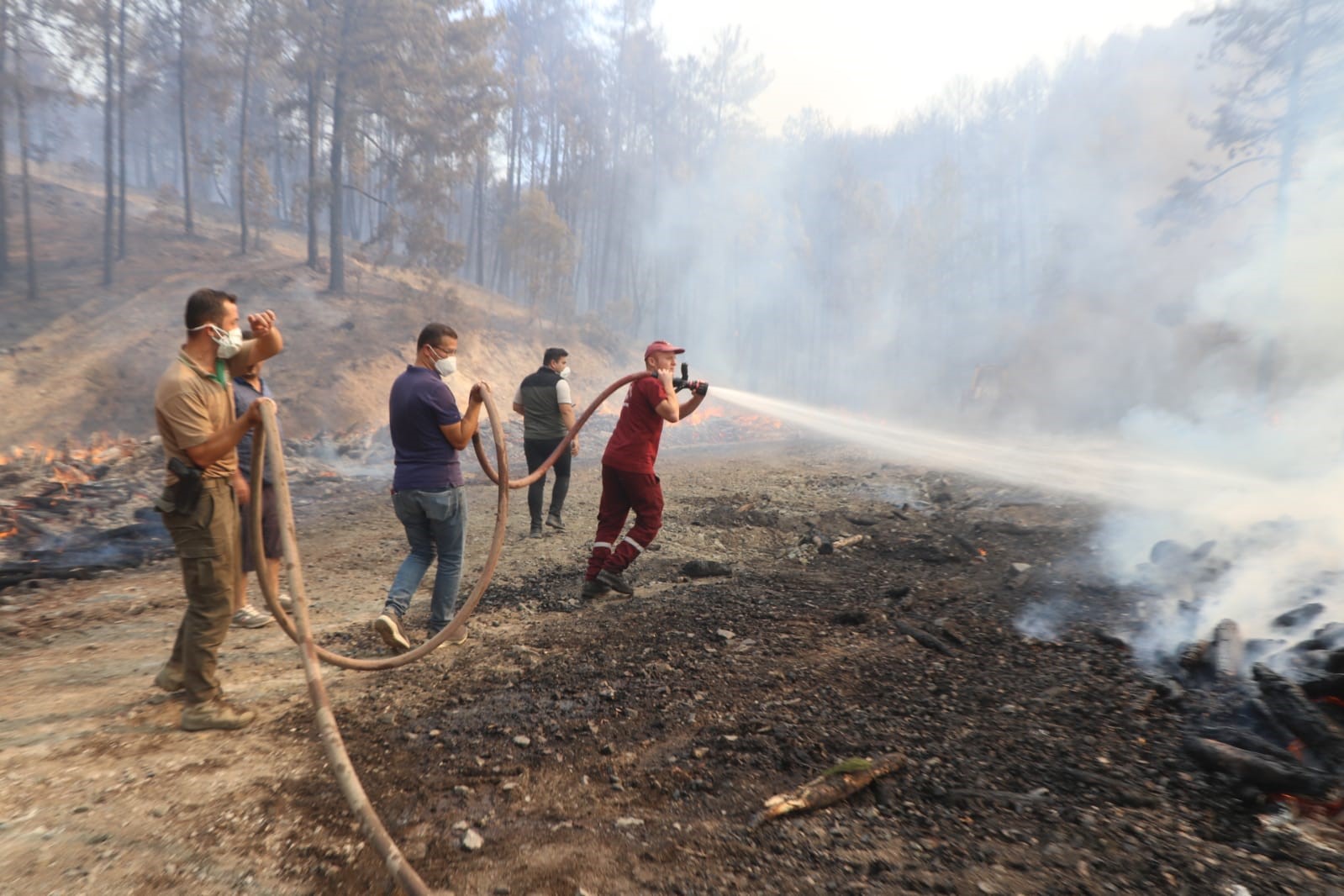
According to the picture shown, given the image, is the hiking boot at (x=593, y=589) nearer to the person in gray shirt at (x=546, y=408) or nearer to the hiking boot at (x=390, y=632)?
the hiking boot at (x=390, y=632)

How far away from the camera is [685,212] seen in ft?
148

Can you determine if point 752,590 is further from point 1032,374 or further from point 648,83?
point 648,83

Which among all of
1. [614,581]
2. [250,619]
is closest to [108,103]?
[250,619]

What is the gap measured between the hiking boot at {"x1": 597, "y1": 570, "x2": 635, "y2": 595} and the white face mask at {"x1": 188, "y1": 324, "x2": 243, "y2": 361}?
3232 millimetres

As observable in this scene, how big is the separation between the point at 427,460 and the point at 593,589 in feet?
6.49

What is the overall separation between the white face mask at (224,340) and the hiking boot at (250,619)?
2446 mm

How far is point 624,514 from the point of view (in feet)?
19.0

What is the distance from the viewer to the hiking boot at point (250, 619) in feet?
16.6

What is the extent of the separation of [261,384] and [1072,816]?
17.4ft

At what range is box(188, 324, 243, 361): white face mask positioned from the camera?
3510mm

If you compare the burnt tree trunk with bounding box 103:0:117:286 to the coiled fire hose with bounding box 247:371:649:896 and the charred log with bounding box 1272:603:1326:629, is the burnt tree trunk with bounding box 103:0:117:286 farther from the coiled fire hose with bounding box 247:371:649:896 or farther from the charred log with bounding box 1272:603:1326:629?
the charred log with bounding box 1272:603:1326:629

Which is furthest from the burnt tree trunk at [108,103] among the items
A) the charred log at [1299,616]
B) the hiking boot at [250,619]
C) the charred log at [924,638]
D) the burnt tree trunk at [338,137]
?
the charred log at [1299,616]

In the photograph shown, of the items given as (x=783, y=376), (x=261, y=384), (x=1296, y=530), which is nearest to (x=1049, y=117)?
(x=783, y=376)

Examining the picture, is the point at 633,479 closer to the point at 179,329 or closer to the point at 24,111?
the point at 179,329
